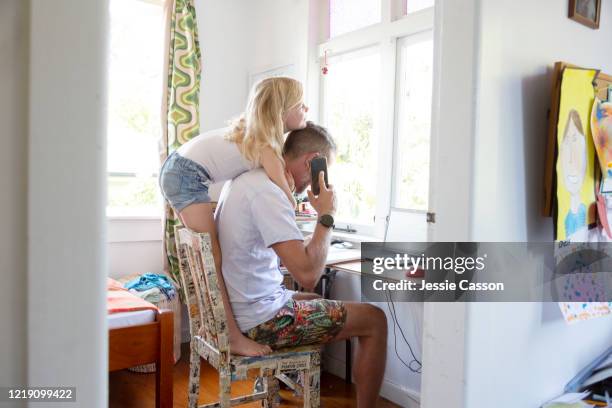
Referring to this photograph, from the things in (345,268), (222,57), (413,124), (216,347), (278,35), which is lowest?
(216,347)

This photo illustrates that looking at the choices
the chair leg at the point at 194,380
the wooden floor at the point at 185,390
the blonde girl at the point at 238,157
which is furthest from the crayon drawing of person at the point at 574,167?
the wooden floor at the point at 185,390

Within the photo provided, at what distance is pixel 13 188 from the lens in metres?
0.60

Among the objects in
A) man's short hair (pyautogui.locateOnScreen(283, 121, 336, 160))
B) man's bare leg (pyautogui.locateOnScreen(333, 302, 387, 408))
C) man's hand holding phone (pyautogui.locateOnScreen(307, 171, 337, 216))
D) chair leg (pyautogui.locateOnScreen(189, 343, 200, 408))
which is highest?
man's short hair (pyautogui.locateOnScreen(283, 121, 336, 160))

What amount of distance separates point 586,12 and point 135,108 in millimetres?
2731

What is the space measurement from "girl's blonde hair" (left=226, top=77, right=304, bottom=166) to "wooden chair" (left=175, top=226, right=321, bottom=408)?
34 cm

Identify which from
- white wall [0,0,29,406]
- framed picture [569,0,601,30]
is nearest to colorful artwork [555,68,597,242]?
framed picture [569,0,601,30]

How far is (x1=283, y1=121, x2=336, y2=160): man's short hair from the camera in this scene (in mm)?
1667

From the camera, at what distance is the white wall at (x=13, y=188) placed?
591 millimetres

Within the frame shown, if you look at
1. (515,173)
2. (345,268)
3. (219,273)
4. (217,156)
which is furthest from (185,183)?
(515,173)

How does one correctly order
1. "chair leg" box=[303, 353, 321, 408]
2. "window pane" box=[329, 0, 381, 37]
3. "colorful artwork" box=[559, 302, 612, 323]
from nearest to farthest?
"colorful artwork" box=[559, 302, 612, 323] → "chair leg" box=[303, 353, 321, 408] → "window pane" box=[329, 0, 381, 37]

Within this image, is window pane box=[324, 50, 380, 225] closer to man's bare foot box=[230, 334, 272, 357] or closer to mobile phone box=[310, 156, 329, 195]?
mobile phone box=[310, 156, 329, 195]

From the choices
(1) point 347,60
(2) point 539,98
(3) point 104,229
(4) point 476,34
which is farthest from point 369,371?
(1) point 347,60

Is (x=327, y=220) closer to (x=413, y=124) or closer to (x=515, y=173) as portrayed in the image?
(x=515, y=173)

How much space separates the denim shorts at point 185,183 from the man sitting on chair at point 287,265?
0.60 feet
